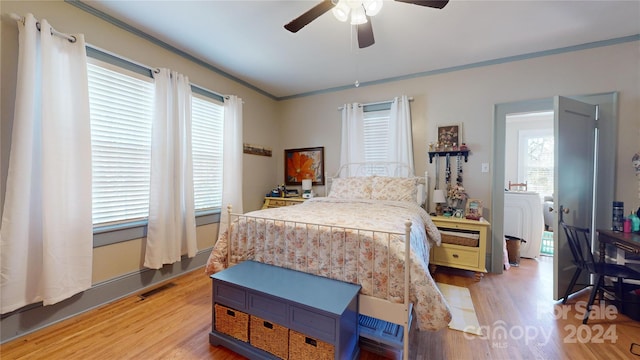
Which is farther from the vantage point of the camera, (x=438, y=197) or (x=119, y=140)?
(x=438, y=197)

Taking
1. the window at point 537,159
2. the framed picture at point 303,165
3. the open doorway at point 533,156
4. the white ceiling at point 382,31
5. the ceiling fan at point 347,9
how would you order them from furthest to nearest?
the window at point 537,159, the open doorway at point 533,156, the framed picture at point 303,165, the white ceiling at point 382,31, the ceiling fan at point 347,9

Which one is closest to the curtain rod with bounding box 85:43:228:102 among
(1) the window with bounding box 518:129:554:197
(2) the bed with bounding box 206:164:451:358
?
(2) the bed with bounding box 206:164:451:358

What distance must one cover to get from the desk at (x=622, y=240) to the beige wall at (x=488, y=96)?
0.75m

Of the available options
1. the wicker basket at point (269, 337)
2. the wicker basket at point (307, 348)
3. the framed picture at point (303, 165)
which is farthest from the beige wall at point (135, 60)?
the wicker basket at point (307, 348)

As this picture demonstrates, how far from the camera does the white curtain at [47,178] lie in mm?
1708

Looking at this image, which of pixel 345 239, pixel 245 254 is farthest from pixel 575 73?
pixel 245 254

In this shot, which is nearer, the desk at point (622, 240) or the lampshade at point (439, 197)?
the desk at point (622, 240)

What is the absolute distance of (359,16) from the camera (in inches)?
71.3

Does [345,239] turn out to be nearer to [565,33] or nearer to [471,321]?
[471,321]

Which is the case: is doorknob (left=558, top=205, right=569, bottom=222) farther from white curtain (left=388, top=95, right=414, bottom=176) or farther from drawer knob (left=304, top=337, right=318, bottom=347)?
drawer knob (left=304, top=337, right=318, bottom=347)

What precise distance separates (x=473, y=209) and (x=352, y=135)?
1.95 metres

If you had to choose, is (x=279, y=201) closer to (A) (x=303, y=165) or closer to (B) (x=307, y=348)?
(A) (x=303, y=165)

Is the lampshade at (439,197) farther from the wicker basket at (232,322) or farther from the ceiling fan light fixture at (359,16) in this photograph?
the wicker basket at (232,322)

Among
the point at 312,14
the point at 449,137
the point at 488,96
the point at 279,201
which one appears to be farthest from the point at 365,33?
the point at 279,201
